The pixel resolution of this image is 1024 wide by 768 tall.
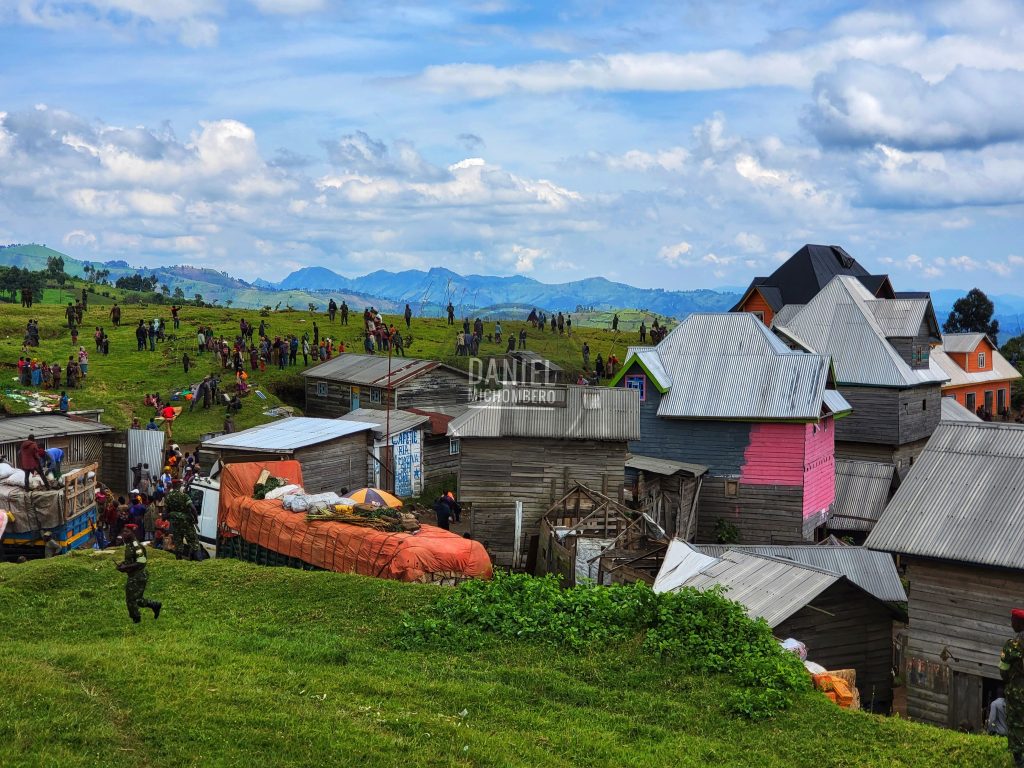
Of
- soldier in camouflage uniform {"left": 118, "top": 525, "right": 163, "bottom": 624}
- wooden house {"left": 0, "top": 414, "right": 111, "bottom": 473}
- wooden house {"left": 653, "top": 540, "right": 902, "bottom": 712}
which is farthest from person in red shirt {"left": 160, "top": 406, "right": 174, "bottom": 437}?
wooden house {"left": 653, "top": 540, "right": 902, "bottom": 712}

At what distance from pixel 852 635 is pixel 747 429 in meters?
A: 17.2

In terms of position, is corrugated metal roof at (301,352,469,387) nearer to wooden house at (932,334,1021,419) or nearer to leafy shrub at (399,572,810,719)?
leafy shrub at (399,572,810,719)

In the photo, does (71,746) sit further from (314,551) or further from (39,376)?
(39,376)

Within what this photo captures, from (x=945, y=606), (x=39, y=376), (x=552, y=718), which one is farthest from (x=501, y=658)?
(x=39, y=376)

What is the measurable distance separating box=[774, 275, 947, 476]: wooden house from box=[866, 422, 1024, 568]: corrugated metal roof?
27246mm

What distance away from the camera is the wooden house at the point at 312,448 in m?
34.1

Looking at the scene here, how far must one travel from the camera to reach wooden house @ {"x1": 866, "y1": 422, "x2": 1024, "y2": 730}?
18.5 meters

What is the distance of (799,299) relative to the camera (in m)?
67.6

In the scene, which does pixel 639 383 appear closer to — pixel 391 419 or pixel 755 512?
pixel 755 512

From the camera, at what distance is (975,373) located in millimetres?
65875

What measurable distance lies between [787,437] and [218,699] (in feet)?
94.5

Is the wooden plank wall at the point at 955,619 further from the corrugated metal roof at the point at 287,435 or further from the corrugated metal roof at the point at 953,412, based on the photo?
the corrugated metal roof at the point at 953,412

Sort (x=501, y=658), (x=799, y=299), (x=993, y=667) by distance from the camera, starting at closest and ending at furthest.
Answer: (x=501, y=658) → (x=993, y=667) → (x=799, y=299)

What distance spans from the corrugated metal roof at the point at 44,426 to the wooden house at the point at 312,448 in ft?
16.6
